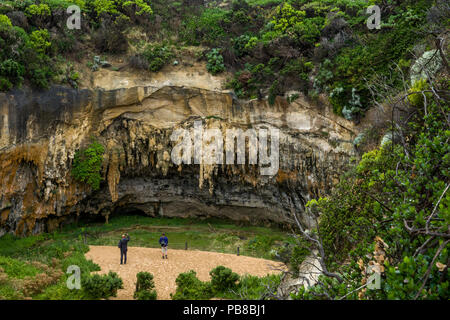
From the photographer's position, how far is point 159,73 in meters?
19.4

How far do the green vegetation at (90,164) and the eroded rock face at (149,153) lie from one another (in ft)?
1.41

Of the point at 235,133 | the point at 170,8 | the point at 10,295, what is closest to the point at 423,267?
the point at 10,295

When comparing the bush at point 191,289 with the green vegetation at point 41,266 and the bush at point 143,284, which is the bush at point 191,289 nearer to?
the bush at point 143,284

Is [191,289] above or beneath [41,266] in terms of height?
beneath

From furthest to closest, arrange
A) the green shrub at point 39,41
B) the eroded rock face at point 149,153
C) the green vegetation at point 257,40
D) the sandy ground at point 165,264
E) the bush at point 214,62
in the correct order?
the bush at point 214,62, the green shrub at point 39,41, the eroded rock face at point 149,153, the green vegetation at point 257,40, the sandy ground at point 165,264

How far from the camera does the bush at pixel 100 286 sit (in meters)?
9.27

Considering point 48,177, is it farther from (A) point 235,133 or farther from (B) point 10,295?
(A) point 235,133

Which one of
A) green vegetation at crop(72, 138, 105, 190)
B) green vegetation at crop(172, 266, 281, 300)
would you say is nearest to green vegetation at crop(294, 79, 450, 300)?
green vegetation at crop(172, 266, 281, 300)

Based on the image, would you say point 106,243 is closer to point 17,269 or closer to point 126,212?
point 17,269

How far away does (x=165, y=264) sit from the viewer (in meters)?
13.2

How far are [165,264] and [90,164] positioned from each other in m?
8.88

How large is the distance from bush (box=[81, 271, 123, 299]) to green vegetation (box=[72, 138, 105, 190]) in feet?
33.3

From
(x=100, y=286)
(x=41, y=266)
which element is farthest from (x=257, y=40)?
(x=41, y=266)

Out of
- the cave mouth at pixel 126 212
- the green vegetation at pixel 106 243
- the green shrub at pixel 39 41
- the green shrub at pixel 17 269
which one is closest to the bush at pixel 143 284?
the green vegetation at pixel 106 243
